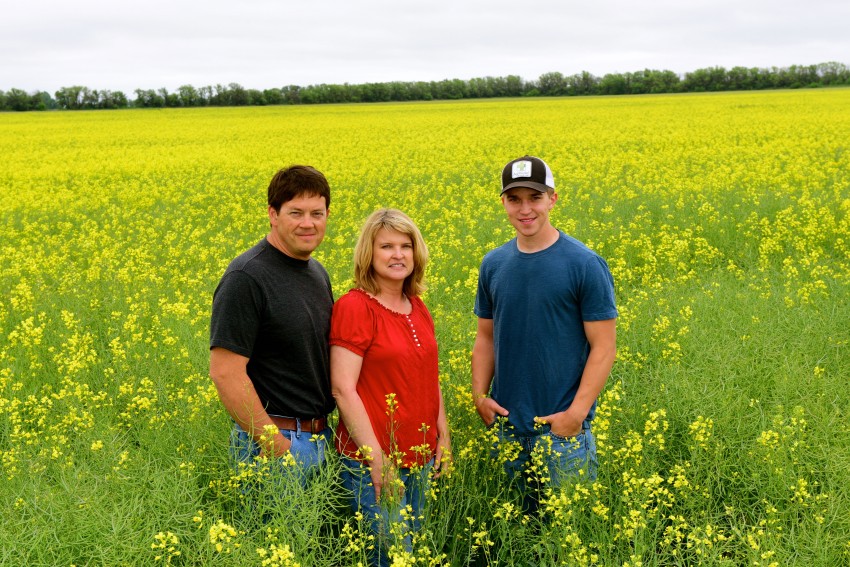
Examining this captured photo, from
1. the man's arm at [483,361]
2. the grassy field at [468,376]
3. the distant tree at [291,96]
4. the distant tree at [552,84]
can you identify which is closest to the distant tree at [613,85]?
the distant tree at [552,84]

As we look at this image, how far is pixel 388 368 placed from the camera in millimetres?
3424

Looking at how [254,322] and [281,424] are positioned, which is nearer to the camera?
[254,322]

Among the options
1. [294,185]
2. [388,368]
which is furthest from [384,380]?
[294,185]

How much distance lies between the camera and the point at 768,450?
4215 mm

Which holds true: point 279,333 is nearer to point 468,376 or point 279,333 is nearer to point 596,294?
point 596,294

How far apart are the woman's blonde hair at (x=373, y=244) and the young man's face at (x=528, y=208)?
1.61 feet

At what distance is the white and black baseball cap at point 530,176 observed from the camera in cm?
354

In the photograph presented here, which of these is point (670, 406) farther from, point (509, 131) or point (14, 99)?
point (14, 99)

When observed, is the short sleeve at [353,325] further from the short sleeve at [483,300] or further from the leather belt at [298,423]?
the short sleeve at [483,300]

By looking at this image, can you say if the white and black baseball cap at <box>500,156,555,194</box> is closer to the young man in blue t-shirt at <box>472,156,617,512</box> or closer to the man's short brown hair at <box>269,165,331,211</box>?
the young man in blue t-shirt at <box>472,156,617,512</box>

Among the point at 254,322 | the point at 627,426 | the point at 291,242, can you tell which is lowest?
the point at 627,426

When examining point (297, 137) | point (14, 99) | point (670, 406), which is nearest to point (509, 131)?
point (297, 137)

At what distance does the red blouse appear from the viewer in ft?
11.2

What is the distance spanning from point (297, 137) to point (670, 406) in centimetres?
2803
